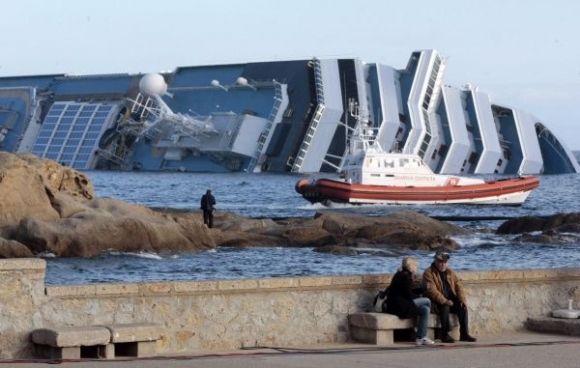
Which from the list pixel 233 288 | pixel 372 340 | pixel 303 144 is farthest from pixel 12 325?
pixel 303 144

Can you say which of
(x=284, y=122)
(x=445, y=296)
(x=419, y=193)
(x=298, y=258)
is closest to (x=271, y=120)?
(x=284, y=122)

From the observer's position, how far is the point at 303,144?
269 ft

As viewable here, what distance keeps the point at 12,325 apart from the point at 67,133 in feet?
278

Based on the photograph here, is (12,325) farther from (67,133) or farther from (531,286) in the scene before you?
(67,133)

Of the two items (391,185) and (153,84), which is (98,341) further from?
(153,84)

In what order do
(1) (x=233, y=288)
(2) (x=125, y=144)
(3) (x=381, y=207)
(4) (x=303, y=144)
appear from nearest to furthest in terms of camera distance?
1. (1) (x=233, y=288)
2. (3) (x=381, y=207)
3. (4) (x=303, y=144)
4. (2) (x=125, y=144)

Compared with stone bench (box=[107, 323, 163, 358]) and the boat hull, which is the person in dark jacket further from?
the boat hull

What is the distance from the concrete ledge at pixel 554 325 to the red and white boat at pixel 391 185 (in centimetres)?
3786

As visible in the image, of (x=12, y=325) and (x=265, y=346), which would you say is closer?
(x=12, y=325)

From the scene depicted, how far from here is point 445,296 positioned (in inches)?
454

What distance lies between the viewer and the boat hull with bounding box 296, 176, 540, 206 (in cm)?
5056

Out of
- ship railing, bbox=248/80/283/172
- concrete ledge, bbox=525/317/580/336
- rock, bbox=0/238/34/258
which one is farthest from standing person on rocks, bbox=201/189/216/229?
ship railing, bbox=248/80/283/172

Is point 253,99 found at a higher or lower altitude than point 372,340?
higher

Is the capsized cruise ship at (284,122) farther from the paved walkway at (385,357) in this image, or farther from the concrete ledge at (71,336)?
the concrete ledge at (71,336)
